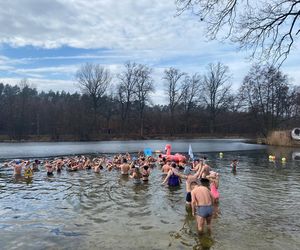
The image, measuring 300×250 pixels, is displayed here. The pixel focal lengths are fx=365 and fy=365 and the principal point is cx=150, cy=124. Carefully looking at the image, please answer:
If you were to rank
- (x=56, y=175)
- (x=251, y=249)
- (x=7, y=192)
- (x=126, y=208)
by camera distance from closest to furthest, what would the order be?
1. (x=251, y=249)
2. (x=126, y=208)
3. (x=7, y=192)
4. (x=56, y=175)

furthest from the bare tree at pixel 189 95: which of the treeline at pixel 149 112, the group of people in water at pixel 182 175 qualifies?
the group of people in water at pixel 182 175

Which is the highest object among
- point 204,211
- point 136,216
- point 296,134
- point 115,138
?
point 296,134

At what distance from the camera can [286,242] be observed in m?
9.48

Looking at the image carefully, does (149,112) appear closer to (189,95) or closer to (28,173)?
(189,95)

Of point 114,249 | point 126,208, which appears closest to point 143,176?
point 126,208

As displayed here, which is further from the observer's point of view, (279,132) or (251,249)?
(279,132)

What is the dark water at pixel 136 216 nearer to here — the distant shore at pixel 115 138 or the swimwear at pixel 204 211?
the swimwear at pixel 204 211

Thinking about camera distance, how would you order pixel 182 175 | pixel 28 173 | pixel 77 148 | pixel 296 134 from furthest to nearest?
pixel 296 134
pixel 77 148
pixel 28 173
pixel 182 175

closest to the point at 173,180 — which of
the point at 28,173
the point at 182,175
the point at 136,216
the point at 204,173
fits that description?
the point at 204,173

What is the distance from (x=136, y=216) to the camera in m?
12.1

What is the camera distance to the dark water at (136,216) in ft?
31.1

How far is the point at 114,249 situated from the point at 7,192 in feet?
31.0

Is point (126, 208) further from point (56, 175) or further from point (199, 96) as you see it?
point (199, 96)

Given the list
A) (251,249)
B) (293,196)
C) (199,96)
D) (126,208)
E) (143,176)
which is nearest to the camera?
(251,249)
